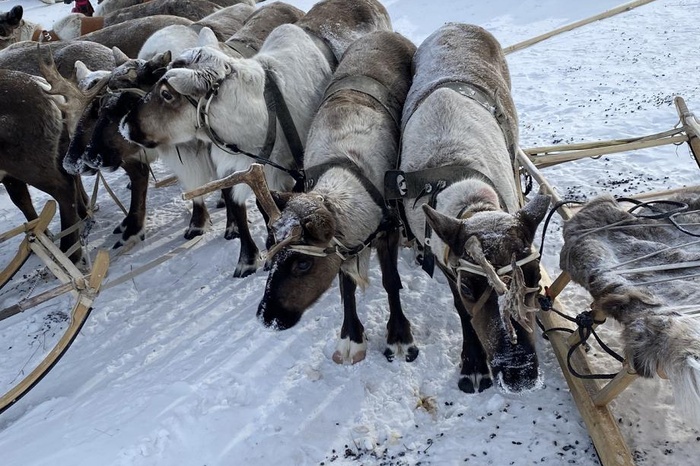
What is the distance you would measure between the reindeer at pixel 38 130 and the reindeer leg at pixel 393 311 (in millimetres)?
2617

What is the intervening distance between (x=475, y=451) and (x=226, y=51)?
3375mm

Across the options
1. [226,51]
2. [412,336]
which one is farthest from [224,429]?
[226,51]

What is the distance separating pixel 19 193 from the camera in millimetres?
5355

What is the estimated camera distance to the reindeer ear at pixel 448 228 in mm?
2604

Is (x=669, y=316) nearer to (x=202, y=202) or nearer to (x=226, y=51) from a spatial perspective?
(x=226, y=51)

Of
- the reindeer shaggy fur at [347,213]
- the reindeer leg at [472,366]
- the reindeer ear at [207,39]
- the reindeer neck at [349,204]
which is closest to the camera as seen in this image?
the reindeer shaggy fur at [347,213]

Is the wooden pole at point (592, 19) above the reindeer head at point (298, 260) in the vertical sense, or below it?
below

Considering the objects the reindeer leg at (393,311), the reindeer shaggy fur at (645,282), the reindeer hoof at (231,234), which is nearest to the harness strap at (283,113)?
the reindeer leg at (393,311)

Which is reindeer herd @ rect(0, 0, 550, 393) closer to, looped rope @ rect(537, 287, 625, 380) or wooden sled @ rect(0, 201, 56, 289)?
looped rope @ rect(537, 287, 625, 380)

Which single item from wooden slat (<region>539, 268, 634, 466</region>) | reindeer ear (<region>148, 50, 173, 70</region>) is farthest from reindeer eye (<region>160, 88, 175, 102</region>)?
wooden slat (<region>539, 268, 634, 466</region>)

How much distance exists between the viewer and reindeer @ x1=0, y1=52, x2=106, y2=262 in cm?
459

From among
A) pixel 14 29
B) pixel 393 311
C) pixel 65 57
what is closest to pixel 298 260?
pixel 393 311

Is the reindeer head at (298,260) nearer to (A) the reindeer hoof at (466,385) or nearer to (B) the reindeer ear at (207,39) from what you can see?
(A) the reindeer hoof at (466,385)

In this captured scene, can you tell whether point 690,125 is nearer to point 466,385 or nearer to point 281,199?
point 466,385
